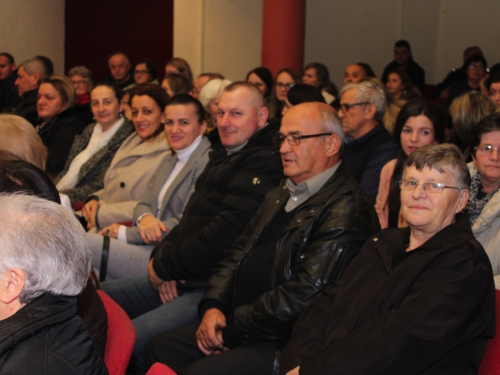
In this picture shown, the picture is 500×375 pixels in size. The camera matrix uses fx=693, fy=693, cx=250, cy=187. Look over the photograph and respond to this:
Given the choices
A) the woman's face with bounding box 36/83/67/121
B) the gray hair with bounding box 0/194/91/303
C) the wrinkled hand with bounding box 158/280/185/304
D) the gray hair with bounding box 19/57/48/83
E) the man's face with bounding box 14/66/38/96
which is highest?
the gray hair with bounding box 19/57/48/83

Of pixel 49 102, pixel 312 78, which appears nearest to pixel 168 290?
pixel 49 102

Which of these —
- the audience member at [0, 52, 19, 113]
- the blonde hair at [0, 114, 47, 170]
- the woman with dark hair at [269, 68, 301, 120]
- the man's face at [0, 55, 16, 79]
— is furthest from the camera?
the man's face at [0, 55, 16, 79]

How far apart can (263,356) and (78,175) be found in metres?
2.79

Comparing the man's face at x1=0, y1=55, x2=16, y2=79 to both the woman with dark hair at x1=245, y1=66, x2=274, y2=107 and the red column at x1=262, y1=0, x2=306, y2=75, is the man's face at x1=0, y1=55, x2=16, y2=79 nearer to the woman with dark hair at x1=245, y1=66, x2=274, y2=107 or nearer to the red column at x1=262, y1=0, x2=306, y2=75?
the red column at x1=262, y1=0, x2=306, y2=75

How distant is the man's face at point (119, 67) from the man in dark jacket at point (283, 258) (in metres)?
5.55

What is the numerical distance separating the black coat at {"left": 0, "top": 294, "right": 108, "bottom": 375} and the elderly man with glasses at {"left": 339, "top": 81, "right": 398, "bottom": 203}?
259 centimetres

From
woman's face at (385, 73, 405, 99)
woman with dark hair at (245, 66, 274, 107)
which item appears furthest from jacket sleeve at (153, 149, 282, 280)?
woman's face at (385, 73, 405, 99)

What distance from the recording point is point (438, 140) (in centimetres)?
369

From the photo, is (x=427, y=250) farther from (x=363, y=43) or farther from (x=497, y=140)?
(x=363, y=43)

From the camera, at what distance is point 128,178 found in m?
4.39

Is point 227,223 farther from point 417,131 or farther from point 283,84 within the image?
point 283,84

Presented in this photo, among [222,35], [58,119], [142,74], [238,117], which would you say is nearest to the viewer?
[238,117]

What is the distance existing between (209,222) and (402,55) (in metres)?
6.30

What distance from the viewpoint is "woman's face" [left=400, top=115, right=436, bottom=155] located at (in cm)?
364
